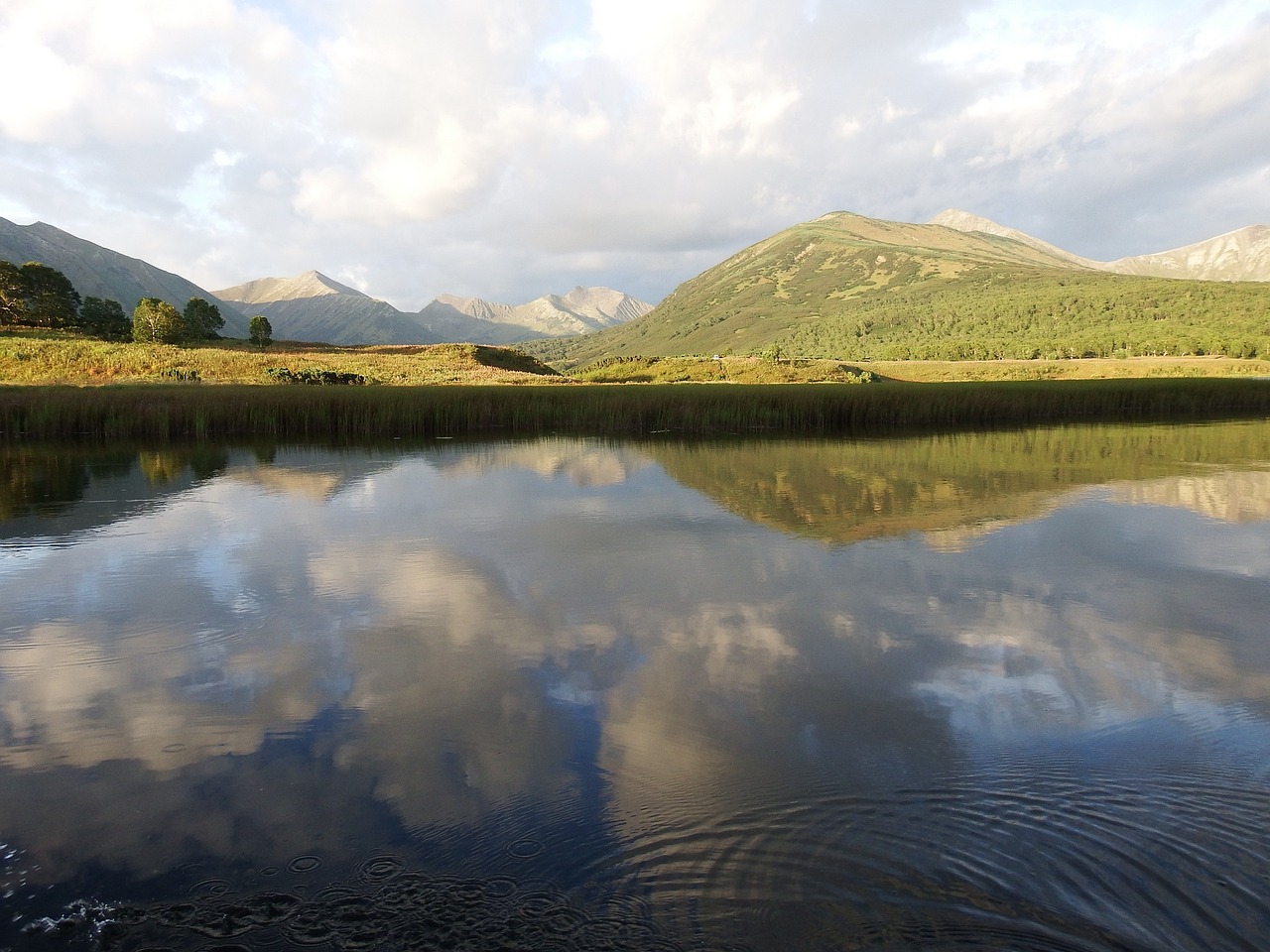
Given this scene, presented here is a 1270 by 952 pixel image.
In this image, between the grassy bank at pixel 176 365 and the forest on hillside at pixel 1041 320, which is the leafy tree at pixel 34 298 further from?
the forest on hillside at pixel 1041 320

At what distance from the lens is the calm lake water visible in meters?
2.80

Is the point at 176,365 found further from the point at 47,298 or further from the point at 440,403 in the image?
the point at 47,298

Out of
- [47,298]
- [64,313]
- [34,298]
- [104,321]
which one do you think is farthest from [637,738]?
[104,321]

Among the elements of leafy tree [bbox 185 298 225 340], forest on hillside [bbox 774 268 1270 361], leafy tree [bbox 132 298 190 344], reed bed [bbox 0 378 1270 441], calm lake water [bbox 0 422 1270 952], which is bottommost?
calm lake water [bbox 0 422 1270 952]

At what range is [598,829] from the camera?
323 cm

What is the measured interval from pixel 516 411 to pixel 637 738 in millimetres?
22494

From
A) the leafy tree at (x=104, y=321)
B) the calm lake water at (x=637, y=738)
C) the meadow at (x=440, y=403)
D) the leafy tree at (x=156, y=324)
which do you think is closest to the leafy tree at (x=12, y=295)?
the leafy tree at (x=104, y=321)

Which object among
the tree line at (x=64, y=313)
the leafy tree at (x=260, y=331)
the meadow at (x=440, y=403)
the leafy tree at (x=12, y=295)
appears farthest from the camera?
the leafy tree at (x=260, y=331)

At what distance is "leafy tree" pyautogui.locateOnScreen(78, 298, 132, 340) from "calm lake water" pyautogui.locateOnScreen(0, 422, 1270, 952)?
56.6 meters

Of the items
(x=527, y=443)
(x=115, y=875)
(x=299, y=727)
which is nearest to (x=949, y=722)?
(x=299, y=727)

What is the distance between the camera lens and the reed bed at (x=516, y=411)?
22016mm

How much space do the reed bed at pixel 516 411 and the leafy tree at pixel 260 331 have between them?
1400 inches

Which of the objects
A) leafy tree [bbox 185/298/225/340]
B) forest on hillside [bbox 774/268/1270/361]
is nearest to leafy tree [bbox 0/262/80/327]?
leafy tree [bbox 185/298/225/340]

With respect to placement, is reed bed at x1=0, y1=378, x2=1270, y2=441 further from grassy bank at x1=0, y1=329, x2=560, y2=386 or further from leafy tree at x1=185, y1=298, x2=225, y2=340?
leafy tree at x1=185, y1=298, x2=225, y2=340
